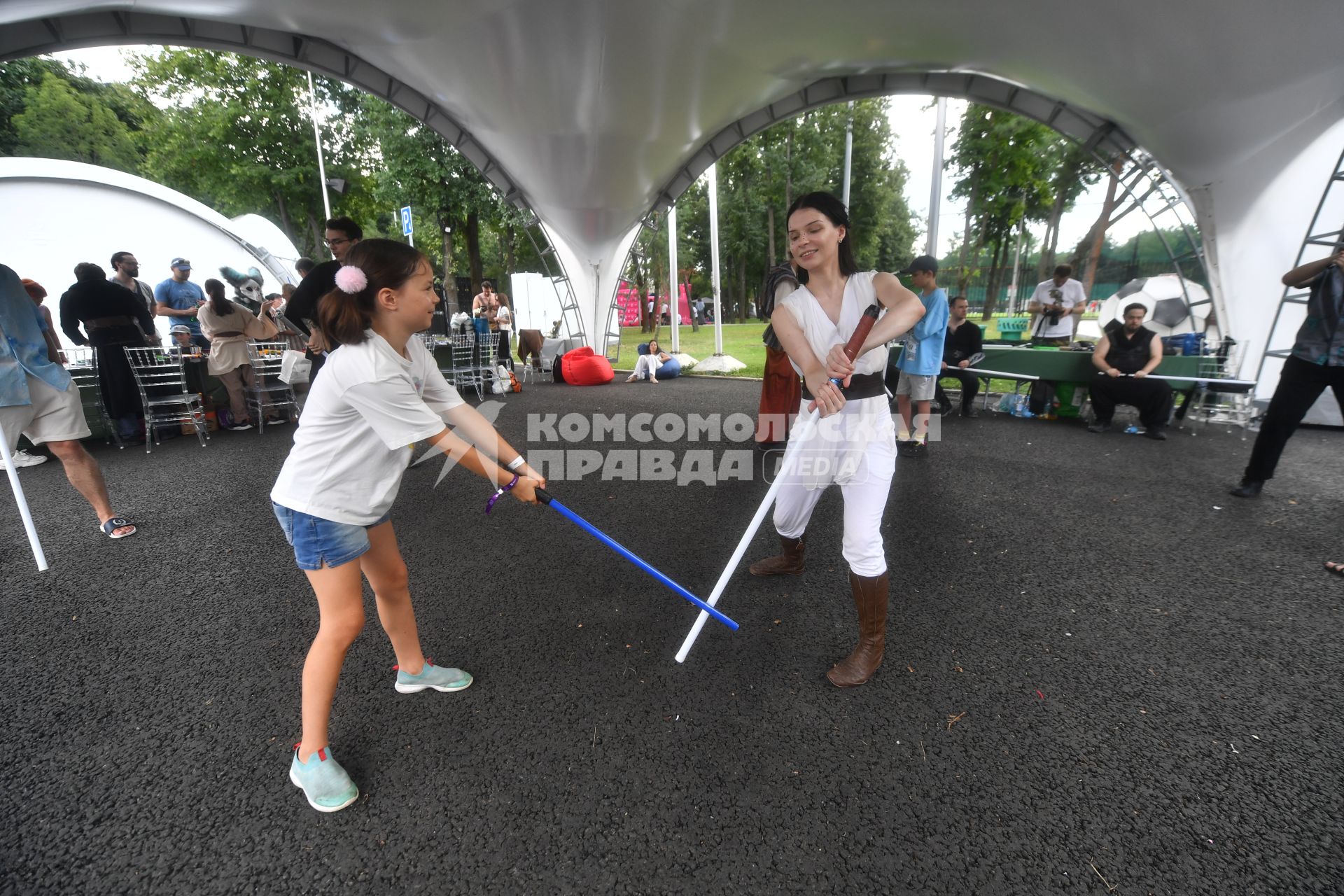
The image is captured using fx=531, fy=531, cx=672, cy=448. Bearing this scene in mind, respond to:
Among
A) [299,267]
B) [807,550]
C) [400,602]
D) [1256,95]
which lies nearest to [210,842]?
[400,602]

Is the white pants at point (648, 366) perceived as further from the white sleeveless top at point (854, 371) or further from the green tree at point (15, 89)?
the green tree at point (15, 89)

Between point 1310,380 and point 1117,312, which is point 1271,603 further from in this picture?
point 1117,312

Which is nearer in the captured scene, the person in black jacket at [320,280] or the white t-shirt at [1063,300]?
the person in black jacket at [320,280]

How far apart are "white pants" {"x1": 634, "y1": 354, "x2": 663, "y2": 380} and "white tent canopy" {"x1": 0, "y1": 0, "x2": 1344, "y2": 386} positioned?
4254 mm

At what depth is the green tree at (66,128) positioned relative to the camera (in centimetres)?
2506

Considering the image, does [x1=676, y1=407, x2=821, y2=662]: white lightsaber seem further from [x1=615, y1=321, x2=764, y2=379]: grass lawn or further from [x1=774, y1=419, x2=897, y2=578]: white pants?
[x1=615, y1=321, x2=764, y2=379]: grass lawn

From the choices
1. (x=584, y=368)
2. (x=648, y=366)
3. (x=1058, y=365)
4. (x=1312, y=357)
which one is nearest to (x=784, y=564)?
(x=1312, y=357)

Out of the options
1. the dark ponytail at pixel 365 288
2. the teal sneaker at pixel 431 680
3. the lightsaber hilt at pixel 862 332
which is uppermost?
the dark ponytail at pixel 365 288

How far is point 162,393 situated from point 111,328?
1.10m

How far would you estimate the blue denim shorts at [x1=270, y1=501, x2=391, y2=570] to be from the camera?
64.6 inches

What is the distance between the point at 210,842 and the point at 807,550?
317 cm

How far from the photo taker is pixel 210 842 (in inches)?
66.2

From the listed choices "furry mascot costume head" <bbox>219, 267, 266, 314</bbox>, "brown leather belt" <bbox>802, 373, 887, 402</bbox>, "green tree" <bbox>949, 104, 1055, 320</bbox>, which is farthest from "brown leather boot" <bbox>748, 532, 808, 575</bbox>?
"furry mascot costume head" <bbox>219, 267, 266, 314</bbox>

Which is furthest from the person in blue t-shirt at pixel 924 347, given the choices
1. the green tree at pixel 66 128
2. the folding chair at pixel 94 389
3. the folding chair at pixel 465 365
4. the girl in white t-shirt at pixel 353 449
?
the green tree at pixel 66 128
